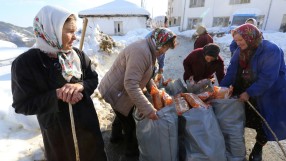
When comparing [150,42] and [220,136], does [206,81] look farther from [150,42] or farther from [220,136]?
[150,42]

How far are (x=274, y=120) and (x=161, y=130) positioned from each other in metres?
1.42

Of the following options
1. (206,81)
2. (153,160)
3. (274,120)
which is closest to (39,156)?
(153,160)

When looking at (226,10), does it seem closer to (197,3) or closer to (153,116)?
(197,3)

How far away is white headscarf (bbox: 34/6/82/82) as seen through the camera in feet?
4.29

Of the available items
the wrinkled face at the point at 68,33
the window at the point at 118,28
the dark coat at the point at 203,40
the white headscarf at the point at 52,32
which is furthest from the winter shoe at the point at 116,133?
the window at the point at 118,28

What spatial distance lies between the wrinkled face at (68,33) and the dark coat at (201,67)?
7.47ft

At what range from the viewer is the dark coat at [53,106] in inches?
51.3

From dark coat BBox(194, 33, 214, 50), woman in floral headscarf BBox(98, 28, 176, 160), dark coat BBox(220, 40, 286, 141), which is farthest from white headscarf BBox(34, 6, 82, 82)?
dark coat BBox(194, 33, 214, 50)

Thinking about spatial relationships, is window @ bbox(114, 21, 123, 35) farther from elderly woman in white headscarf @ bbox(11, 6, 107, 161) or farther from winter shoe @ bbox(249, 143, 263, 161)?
elderly woman in white headscarf @ bbox(11, 6, 107, 161)

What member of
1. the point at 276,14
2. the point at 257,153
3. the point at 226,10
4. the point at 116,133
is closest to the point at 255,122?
the point at 257,153

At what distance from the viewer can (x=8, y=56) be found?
5254 mm

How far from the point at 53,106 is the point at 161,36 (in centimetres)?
119

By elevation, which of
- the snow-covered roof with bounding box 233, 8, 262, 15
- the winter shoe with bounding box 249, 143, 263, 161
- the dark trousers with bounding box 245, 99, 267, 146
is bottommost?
the winter shoe with bounding box 249, 143, 263, 161

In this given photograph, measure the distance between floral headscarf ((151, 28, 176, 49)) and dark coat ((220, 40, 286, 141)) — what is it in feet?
3.45
